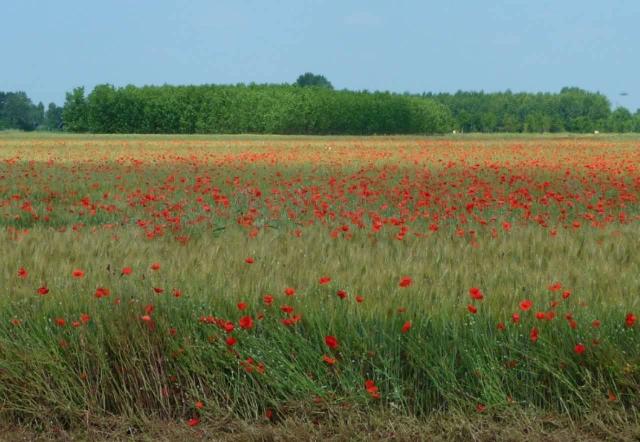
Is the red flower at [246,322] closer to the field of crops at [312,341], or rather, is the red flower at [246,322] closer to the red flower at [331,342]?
the field of crops at [312,341]

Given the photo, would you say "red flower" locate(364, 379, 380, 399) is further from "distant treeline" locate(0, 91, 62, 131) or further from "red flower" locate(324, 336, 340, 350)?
"distant treeline" locate(0, 91, 62, 131)

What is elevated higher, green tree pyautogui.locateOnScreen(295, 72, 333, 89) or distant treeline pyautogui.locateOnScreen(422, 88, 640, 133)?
green tree pyautogui.locateOnScreen(295, 72, 333, 89)

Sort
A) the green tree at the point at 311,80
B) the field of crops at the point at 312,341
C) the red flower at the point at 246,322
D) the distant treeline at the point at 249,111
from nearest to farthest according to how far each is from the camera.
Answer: the red flower at the point at 246,322, the field of crops at the point at 312,341, the distant treeline at the point at 249,111, the green tree at the point at 311,80

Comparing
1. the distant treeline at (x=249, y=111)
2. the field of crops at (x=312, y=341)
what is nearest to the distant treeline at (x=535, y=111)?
the distant treeline at (x=249, y=111)

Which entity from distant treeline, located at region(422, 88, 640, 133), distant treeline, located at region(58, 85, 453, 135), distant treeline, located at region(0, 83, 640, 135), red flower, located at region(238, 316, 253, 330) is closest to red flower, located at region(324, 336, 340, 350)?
red flower, located at region(238, 316, 253, 330)

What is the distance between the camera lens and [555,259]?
627 centimetres

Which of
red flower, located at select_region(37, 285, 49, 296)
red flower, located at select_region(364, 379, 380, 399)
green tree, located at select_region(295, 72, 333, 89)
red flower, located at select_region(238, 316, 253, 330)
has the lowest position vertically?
red flower, located at select_region(364, 379, 380, 399)

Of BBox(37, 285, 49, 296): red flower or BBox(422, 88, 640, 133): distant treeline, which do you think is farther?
BBox(422, 88, 640, 133): distant treeline

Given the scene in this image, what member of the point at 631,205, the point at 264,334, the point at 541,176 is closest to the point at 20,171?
the point at 541,176

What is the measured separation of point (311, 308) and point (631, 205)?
32.3ft

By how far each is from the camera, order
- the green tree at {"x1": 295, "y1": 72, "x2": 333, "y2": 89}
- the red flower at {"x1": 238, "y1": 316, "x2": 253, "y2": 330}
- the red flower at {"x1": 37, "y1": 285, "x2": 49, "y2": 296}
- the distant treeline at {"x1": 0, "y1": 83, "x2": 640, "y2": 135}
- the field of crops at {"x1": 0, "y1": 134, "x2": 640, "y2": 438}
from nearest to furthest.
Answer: the red flower at {"x1": 238, "y1": 316, "x2": 253, "y2": 330} < the field of crops at {"x1": 0, "y1": 134, "x2": 640, "y2": 438} < the red flower at {"x1": 37, "y1": 285, "x2": 49, "y2": 296} < the distant treeline at {"x1": 0, "y1": 83, "x2": 640, "y2": 135} < the green tree at {"x1": 295, "y1": 72, "x2": 333, "y2": 89}

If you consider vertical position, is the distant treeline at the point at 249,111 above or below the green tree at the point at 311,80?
below

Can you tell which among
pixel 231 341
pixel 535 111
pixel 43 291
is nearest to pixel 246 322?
pixel 231 341

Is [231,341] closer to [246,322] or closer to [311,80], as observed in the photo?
[246,322]
